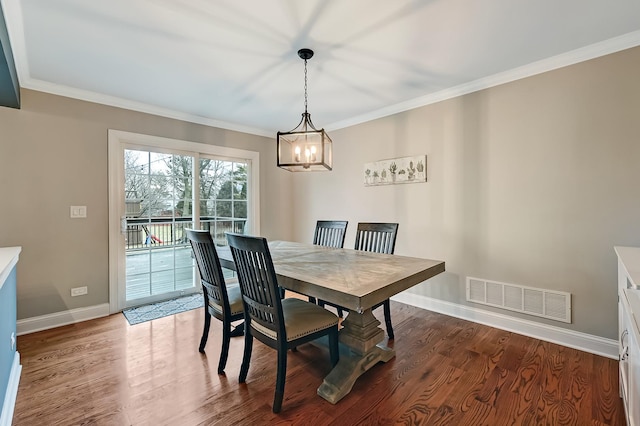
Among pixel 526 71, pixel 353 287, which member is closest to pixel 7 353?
pixel 353 287

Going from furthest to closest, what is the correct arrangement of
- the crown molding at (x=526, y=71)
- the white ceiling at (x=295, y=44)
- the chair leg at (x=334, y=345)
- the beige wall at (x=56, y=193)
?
the beige wall at (x=56, y=193) < the crown molding at (x=526, y=71) < the chair leg at (x=334, y=345) < the white ceiling at (x=295, y=44)

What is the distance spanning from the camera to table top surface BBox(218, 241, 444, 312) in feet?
4.89

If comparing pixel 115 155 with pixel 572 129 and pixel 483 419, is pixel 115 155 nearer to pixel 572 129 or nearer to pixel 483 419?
pixel 483 419

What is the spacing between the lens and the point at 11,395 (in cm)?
166

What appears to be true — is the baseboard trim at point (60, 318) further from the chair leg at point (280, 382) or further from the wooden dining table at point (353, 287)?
the chair leg at point (280, 382)

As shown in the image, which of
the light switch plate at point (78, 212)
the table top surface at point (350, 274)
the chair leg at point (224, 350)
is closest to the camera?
the table top surface at point (350, 274)

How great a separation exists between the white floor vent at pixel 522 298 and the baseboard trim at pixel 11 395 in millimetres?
3496

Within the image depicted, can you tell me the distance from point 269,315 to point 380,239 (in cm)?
147

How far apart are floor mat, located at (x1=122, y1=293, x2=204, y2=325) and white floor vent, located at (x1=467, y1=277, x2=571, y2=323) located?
3.10 meters

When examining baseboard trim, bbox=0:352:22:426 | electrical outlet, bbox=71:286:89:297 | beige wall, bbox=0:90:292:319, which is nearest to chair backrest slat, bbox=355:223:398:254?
baseboard trim, bbox=0:352:22:426

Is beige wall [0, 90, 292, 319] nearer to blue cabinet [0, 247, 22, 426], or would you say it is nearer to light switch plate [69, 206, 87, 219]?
light switch plate [69, 206, 87, 219]

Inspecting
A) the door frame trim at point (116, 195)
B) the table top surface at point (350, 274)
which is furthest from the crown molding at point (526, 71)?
the door frame trim at point (116, 195)

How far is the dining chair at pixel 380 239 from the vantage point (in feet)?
8.65

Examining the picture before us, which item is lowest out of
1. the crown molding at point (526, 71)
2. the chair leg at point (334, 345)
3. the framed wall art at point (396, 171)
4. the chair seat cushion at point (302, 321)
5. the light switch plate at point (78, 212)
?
the chair leg at point (334, 345)
